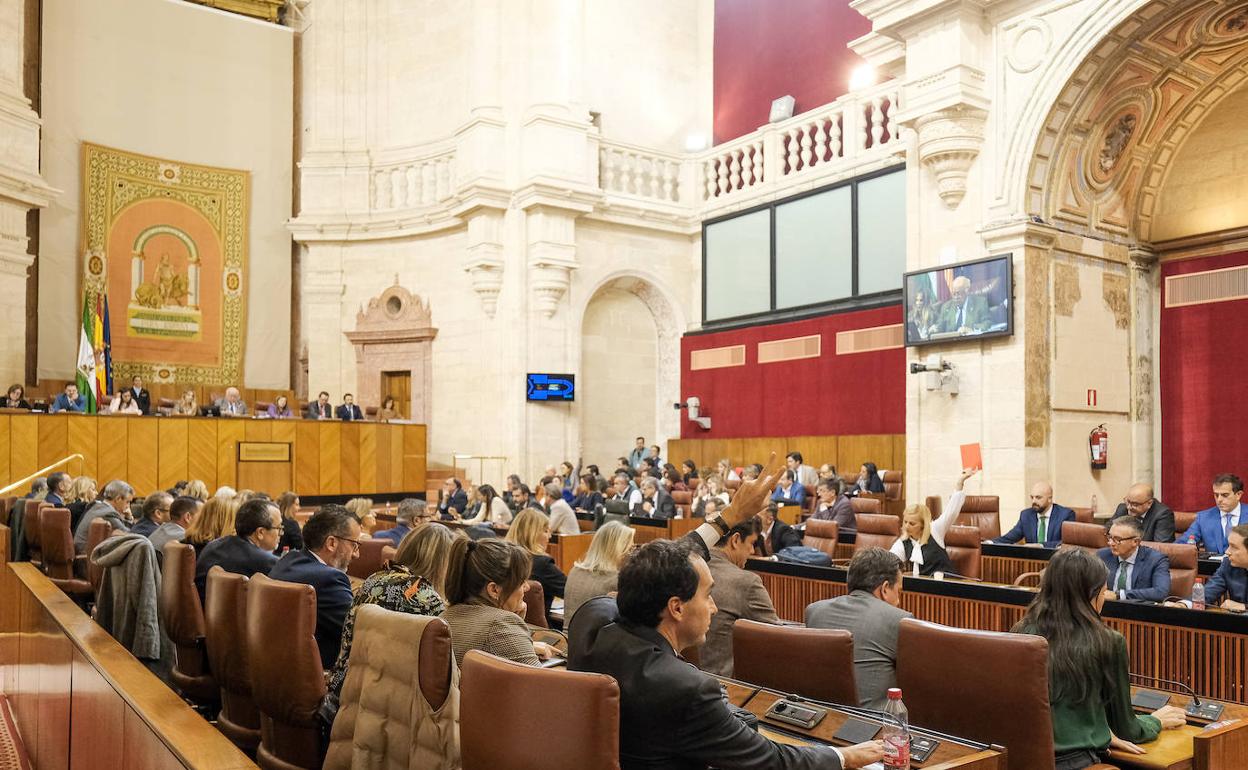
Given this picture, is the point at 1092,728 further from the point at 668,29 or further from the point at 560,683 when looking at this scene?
the point at 668,29

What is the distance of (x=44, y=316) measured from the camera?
14.0 meters

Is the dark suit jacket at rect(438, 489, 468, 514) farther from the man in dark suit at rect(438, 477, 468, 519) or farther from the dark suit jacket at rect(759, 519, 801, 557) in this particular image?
the dark suit jacket at rect(759, 519, 801, 557)

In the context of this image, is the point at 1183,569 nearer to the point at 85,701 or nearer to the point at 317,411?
the point at 85,701

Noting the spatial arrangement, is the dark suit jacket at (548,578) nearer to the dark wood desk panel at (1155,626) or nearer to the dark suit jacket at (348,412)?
the dark wood desk panel at (1155,626)

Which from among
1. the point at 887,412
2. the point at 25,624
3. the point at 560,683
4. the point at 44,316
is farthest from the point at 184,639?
the point at 44,316

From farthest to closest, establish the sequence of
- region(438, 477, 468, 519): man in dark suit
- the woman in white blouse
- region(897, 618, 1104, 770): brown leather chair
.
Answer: region(438, 477, 468, 519): man in dark suit, the woman in white blouse, region(897, 618, 1104, 770): brown leather chair

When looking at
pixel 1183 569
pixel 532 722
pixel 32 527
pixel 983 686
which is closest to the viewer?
pixel 532 722

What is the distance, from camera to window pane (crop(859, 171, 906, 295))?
11719 millimetres

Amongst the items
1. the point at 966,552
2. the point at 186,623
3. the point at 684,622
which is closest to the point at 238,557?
the point at 186,623

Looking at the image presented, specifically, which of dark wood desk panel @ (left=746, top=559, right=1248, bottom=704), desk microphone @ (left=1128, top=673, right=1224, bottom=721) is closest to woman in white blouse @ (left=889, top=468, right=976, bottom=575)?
dark wood desk panel @ (left=746, top=559, right=1248, bottom=704)

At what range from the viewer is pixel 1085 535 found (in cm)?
591

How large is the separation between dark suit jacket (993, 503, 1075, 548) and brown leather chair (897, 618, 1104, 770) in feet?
15.3

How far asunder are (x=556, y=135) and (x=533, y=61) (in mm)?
1243

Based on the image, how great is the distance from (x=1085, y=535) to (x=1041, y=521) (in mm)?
1149
